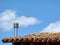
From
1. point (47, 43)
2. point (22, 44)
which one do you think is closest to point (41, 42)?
point (47, 43)

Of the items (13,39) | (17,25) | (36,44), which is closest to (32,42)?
(36,44)

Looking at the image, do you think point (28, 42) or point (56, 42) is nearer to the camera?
point (56, 42)

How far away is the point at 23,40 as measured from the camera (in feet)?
45.1

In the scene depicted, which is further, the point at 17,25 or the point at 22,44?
the point at 17,25

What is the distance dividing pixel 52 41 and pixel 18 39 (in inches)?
83.7

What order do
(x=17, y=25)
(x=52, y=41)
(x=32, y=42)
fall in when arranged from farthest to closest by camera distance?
(x=17, y=25)
(x=32, y=42)
(x=52, y=41)

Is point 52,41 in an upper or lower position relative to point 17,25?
lower

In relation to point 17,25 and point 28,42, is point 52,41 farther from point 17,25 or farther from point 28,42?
point 17,25

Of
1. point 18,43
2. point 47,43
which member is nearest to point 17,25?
point 18,43

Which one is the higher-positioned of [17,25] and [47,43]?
[17,25]

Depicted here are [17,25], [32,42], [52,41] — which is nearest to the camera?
[52,41]

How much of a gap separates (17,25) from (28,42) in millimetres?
5602

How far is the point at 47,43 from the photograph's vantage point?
13.2 meters

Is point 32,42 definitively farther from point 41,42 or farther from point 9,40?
point 9,40
